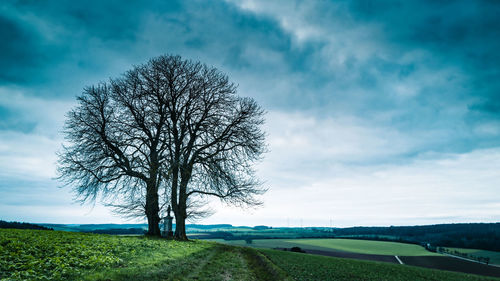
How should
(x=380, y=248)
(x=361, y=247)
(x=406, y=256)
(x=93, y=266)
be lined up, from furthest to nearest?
(x=361, y=247)
(x=380, y=248)
(x=406, y=256)
(x=93, y=266)

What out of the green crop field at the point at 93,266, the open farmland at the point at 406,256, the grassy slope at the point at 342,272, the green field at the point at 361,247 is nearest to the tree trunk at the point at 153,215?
the grassy slope at the point at 342,272

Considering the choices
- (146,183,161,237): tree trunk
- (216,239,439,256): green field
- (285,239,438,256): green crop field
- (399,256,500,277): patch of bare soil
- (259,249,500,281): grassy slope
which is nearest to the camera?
(259,249,500,281): grassy slope

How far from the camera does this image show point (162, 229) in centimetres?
3447

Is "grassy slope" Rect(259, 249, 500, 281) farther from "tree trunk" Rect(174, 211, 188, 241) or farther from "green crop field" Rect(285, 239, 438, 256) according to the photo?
"green crop field" Rect(285, 239, 438, 256)

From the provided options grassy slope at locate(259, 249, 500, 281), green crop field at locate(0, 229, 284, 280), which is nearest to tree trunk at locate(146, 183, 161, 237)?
grassy slope at locate(259, 249, 500, 281)

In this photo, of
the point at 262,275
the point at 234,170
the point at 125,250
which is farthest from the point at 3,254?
the point at 234,170

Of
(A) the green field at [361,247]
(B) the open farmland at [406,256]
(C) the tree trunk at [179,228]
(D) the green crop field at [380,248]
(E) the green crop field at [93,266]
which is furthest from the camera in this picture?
(A) the green field at [361,247]

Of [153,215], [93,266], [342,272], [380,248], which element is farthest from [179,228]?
[380,248]

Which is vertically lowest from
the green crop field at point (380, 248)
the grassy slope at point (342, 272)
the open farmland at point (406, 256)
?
the green crop field at point (380, 248)

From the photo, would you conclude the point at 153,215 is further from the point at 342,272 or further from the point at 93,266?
the point at 93,266

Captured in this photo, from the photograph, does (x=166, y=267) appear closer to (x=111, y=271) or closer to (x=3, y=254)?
(x=111, y=271)

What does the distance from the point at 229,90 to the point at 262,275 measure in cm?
2375

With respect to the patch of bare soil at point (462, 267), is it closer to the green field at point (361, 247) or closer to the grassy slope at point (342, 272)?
the green field at point (361, 247)

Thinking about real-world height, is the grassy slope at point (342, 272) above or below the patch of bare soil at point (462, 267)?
above
